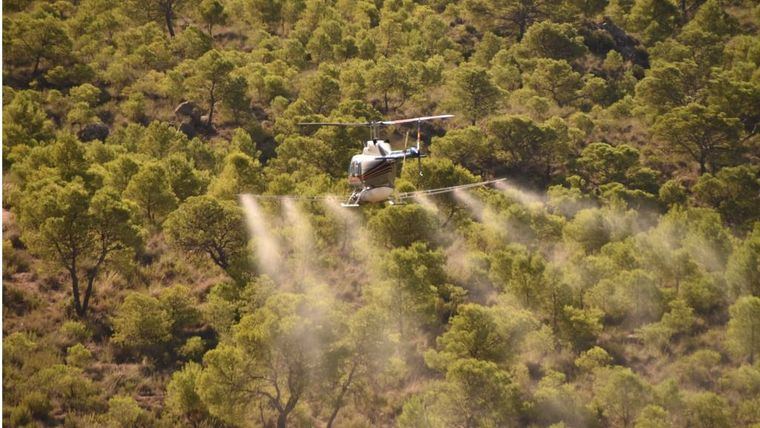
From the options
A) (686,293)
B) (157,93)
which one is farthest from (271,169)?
(686,293)

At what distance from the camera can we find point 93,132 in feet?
286

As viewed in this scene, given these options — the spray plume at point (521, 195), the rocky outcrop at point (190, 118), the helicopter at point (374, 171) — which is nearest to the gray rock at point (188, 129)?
the rocky outcrop at point (190, 118)

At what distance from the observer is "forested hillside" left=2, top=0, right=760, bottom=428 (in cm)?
4784

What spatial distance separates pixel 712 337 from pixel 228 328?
36.4 m

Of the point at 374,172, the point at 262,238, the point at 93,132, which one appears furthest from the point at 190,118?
the point at 374,172

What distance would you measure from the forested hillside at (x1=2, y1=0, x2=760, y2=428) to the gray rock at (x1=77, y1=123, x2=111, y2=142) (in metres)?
0.42

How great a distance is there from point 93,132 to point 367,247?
43.5 meters

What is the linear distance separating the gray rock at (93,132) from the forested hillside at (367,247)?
16.7 inches

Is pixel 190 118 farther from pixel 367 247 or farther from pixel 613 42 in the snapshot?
pixel 613 42

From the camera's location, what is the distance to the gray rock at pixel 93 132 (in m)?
86.8

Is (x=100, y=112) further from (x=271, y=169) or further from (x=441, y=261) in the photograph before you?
(x=441, y=261)

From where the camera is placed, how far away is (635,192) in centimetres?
7556

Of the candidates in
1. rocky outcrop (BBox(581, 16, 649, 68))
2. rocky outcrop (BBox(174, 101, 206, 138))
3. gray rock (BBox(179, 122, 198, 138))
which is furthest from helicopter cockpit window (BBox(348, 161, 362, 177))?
rocky outcrop (BBox(581, 16, 649, 68))

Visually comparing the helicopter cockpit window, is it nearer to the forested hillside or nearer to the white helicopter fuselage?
the white helicopter fuselage
